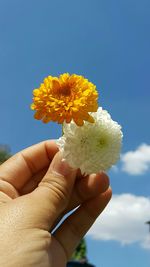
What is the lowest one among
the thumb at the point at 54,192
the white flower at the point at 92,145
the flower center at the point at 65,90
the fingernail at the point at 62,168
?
the thumb at the point at 54,192

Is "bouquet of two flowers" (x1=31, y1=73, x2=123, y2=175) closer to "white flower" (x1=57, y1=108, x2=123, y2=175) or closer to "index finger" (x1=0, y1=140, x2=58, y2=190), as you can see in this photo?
"white flower" (x1=57, y1=108, x2=123, y2=175)

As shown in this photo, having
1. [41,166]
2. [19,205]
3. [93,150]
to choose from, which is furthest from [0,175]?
[93,150]

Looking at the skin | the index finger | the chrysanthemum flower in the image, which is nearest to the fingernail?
the skin

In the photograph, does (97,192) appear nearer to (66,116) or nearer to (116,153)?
(116,153)

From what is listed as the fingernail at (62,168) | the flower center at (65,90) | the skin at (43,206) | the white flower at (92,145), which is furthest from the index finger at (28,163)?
the flower center at (65,90)

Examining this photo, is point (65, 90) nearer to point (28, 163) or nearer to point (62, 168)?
point (62, 168)

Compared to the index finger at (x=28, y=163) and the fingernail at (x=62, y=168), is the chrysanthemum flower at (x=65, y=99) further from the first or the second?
the index finger at (x=28, y=163)
